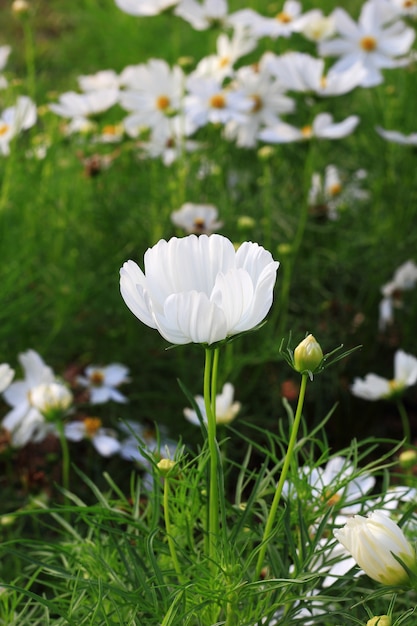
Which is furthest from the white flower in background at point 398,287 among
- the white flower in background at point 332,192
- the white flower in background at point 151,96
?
the white flower in background at point 151,96

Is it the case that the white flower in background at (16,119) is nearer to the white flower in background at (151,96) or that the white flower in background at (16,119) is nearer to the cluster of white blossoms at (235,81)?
the cluster of white blossoms at (235,81)

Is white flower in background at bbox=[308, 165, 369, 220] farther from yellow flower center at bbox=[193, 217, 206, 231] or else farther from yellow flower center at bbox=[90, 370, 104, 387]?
yellow flower center at bbox=[90, 370, 104, 387]

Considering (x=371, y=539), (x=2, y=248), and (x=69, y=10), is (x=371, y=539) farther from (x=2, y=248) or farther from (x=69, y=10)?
(x=69, y=10)

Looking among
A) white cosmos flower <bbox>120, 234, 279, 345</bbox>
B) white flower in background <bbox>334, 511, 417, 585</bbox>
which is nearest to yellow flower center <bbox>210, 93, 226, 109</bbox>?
white cosmos flower <bbox>120, 234, 279, 345</bbox>

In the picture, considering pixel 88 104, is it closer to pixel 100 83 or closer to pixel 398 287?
pixel 100 83

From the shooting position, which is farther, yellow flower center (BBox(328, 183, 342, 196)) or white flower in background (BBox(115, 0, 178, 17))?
yellow flower center (BBox(328, 183, 342, 196))
